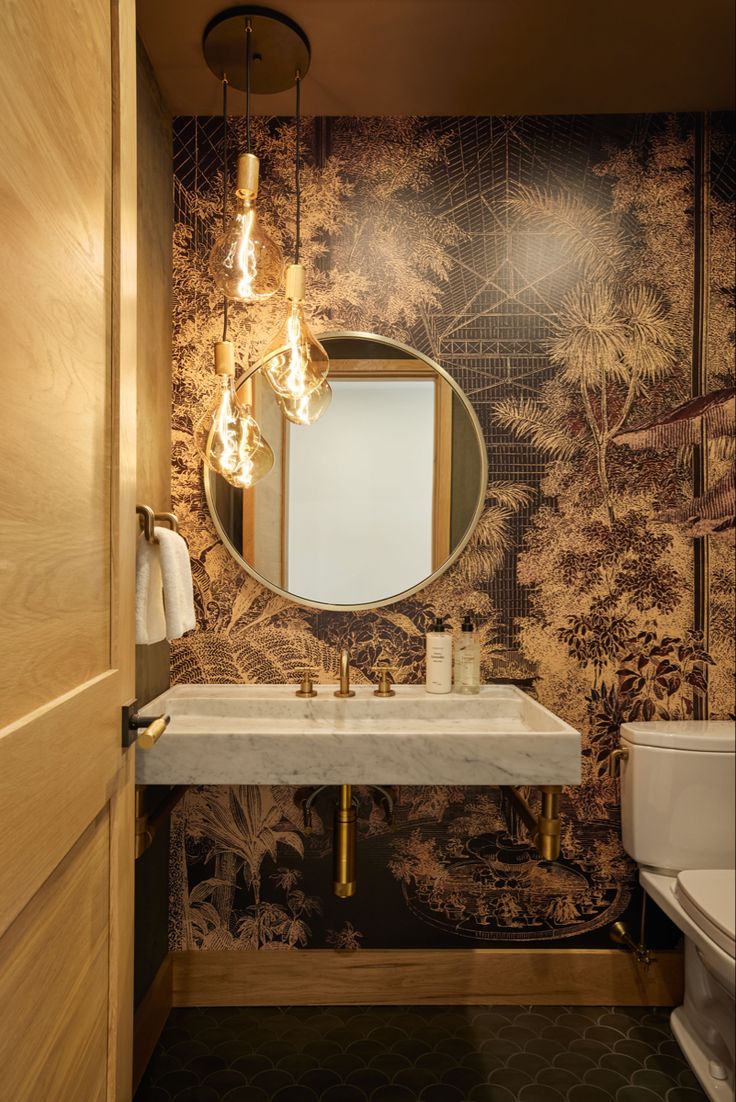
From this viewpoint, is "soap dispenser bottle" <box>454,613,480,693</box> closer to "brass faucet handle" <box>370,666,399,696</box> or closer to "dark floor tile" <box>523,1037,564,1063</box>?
"brass faucet handle" <box>370,666,399,696</box>

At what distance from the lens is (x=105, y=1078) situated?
0.88 metres

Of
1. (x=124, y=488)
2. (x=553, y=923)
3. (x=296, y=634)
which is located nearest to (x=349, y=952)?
(x=553, y=923)

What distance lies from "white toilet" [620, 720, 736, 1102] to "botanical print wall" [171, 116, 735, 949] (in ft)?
0.46

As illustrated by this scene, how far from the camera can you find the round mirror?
69.7 inches

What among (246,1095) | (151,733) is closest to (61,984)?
(151,733)

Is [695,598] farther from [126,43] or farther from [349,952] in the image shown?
[126,43]

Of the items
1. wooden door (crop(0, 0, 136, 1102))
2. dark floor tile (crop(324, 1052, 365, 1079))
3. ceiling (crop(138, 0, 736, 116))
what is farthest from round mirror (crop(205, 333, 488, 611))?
dark floor tile (crop(324, 1052, 365, 1079))

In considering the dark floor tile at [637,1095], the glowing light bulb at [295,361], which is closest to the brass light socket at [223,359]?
the glowing light bulb at [295,361]

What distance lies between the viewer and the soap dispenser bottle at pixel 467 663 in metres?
1.70

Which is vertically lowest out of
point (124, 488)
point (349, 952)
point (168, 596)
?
point (349, 952)

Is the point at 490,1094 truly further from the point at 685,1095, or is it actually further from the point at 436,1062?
the point at 685,1095

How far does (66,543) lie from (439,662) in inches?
44.2

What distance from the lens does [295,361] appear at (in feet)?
5.16

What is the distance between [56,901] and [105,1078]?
1.18ft
